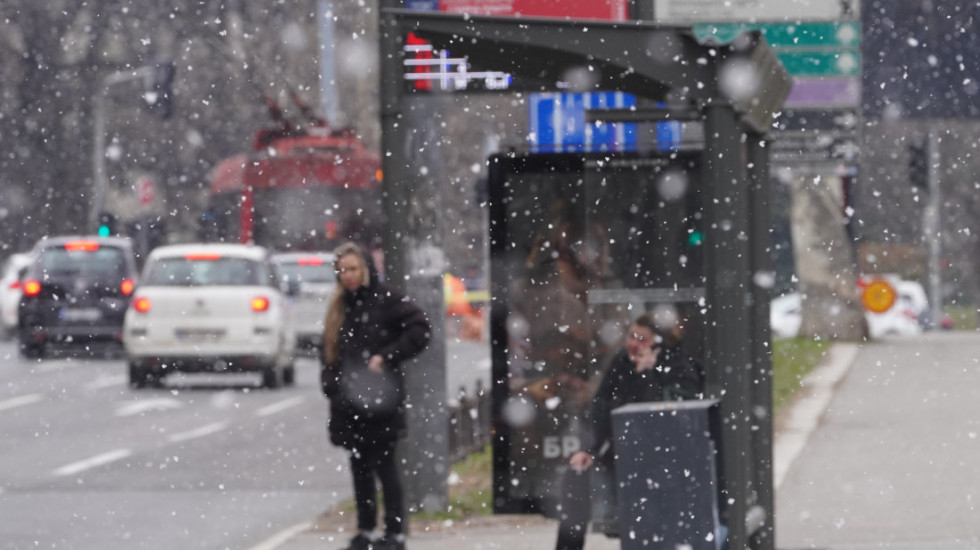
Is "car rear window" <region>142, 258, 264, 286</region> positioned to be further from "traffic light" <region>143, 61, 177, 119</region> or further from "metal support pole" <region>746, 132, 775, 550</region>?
"metal support pole" <region>746, 132, 775, 550</region>

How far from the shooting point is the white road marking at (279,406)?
20094 mm

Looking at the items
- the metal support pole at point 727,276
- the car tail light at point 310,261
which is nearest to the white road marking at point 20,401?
the car tail light at point 310,261

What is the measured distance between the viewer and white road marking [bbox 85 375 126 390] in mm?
23680

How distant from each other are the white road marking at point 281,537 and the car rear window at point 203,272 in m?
12.5

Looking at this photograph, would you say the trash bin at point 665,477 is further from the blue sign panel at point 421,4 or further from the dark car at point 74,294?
the dark car at point 74,294

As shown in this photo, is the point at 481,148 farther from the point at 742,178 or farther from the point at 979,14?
the point at 742,178

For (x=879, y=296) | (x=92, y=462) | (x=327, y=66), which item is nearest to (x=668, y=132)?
(x=879, y=296)

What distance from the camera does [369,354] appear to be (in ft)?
31.4

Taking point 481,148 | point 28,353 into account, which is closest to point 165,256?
point 28,353

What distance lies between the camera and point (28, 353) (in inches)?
1163

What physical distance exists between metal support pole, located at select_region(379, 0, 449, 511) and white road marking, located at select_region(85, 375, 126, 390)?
13.0 metres

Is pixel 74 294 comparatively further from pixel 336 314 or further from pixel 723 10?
pixel 723 10

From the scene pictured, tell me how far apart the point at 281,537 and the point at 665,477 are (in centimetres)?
424

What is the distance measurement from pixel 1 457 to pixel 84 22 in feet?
130
